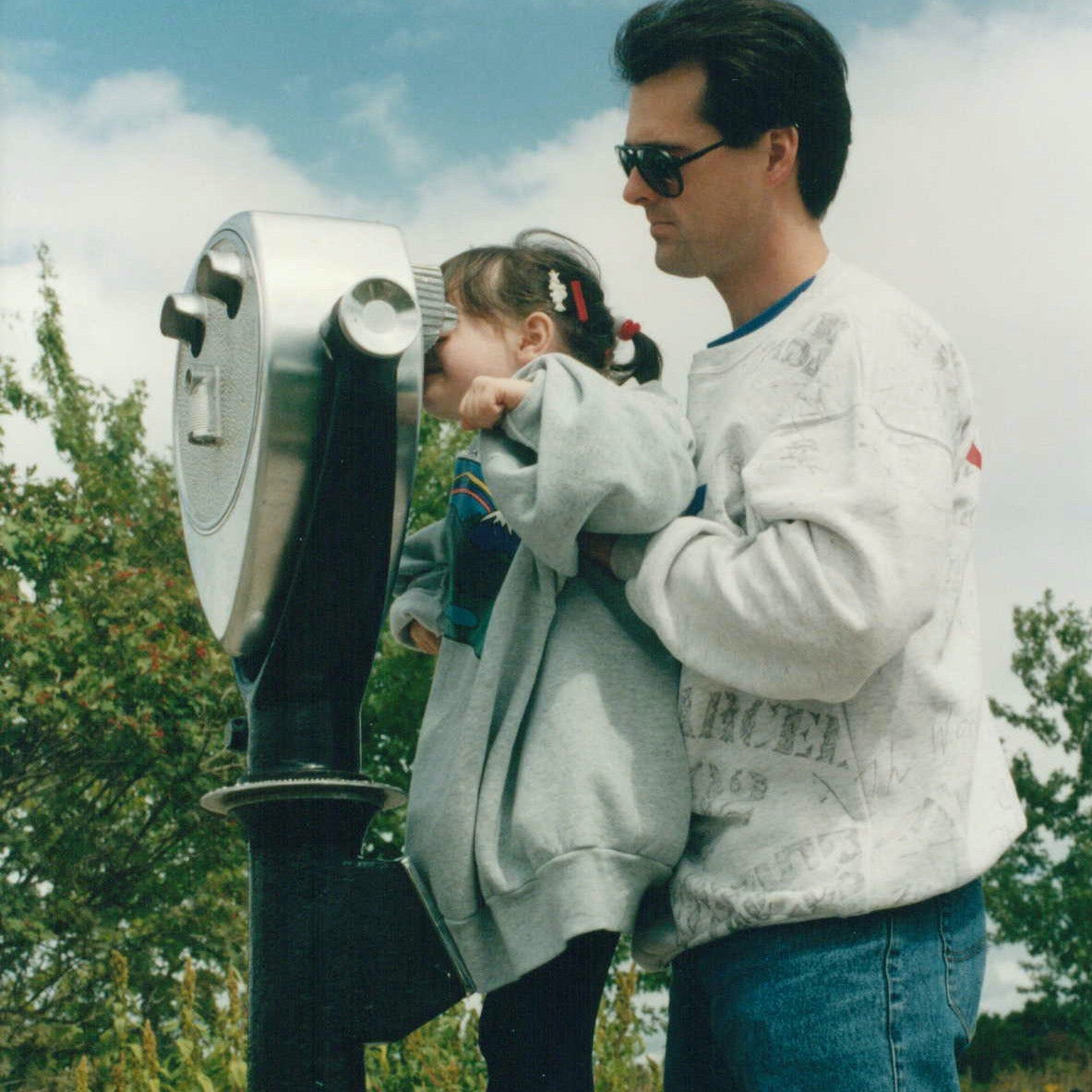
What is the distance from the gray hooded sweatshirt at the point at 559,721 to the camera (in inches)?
61.2

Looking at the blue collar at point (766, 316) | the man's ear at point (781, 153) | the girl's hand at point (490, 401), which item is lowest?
the girl's hand at point (490, 401)

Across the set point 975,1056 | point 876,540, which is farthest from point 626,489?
point 975,1056

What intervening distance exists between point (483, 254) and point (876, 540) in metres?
0.97

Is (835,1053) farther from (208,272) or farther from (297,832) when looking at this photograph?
(208,272)

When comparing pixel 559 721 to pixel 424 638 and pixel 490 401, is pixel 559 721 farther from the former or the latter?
Result: pixel 424 638

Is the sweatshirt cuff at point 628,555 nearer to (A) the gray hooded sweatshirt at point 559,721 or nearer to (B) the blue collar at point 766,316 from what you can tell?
(A) the gray hooded sweatshirt at point 559,721

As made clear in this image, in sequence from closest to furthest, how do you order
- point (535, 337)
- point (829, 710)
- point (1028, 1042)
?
point (829, 710) < point (535, 337) < point (1028, 1042)

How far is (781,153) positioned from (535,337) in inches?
18.2

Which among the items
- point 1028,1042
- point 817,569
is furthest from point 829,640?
point 1028,1042

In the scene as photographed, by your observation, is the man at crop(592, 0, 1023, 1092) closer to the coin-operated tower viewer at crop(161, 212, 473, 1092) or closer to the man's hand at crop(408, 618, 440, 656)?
the coin-operated tower viewer at crop(161, 212, 473, 1092)

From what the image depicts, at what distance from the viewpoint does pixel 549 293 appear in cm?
217

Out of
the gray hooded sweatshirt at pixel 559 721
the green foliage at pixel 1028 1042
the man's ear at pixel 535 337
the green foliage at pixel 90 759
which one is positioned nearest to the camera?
the gray hooded sweatshirt at pixel 559 721

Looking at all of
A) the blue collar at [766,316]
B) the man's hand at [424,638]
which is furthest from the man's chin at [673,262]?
the man's hand at [424,638]

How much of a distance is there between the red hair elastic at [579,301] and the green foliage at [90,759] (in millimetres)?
7003
